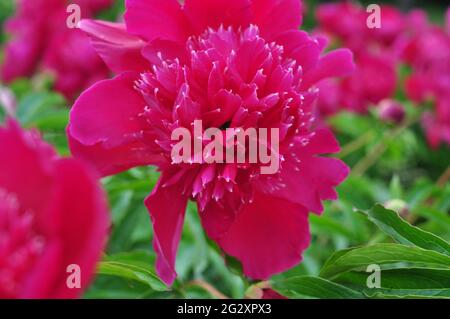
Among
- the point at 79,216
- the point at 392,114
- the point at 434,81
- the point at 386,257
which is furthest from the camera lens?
the point at 434,81

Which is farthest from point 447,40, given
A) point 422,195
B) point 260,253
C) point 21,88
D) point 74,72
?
point 260,253

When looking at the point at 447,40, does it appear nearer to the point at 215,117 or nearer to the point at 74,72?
the point at 74,72

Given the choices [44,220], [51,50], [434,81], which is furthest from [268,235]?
[51,50]

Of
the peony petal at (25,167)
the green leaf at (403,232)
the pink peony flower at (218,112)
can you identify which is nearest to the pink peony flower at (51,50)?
the pink peony flower at (218,112)

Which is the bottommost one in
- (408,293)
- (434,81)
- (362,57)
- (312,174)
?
(408,293)

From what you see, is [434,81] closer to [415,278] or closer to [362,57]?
[362,57]

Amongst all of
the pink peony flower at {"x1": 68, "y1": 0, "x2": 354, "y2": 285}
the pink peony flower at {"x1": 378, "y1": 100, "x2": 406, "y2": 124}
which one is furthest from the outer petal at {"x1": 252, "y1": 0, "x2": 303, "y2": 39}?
the pink peony flower at {"x1": 378, "y1": 100, "x2": 406, "y2": 124}

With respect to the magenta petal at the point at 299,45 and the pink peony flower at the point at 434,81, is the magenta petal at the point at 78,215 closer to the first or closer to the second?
the magenta petal at the point at 299,45
